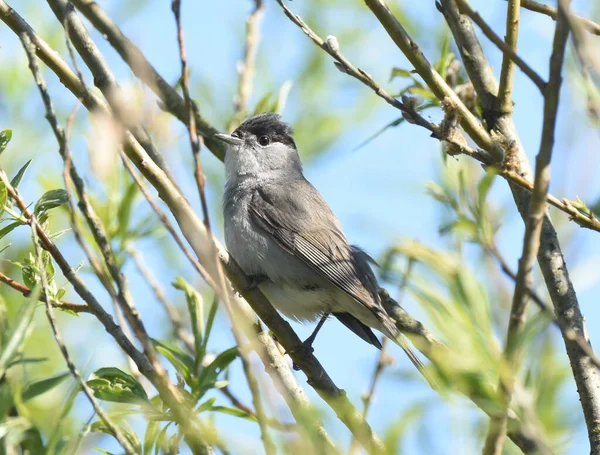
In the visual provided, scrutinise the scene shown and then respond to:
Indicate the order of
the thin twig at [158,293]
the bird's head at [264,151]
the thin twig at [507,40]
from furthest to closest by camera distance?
1. the bird's head at [264,151]
2. the thin twig at [158,293]
3. the thin twig at [507,40]

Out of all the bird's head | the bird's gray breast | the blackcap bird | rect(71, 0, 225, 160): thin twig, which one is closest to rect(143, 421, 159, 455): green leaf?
rect(71, 0, 225, 160): thin twig

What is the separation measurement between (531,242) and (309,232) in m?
3.24

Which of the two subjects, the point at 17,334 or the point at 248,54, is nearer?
the point at 17,334

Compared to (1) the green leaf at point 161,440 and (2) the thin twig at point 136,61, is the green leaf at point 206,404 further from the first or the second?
(2) the thin twig at point 136,61

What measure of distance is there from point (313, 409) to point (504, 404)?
0.33 meters

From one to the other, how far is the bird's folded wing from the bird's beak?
340mm

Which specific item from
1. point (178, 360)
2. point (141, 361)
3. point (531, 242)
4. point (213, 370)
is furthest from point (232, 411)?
point (531, 242)

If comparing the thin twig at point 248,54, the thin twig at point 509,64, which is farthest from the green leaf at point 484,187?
the thin twig at point 248,54

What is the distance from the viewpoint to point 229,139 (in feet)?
14.4

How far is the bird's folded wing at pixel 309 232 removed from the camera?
4.28m

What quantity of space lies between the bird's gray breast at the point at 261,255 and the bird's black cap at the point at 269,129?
665mm

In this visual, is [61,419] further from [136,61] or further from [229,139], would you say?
[229,139]

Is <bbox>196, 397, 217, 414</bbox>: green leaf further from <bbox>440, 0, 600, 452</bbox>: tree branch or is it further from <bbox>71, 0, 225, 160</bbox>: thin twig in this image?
<bbox>440, 0, 600, 452</bbox>: tree branch

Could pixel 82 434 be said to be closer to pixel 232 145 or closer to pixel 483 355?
pixel 483 355
